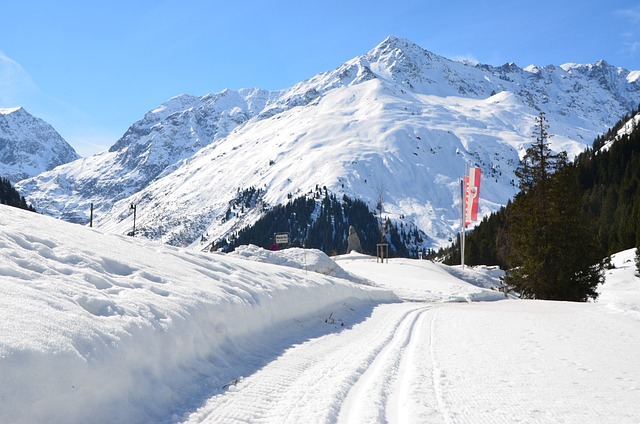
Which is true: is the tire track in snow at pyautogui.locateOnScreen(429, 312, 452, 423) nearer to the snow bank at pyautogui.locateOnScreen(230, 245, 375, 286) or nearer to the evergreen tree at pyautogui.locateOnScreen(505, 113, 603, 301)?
the evergreen tree at pyautogui.locateOnScreen(505, 113, 603, 301)

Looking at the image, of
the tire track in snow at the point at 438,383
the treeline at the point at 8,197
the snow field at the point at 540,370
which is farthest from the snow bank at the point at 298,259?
the treeline at the point at 8,197

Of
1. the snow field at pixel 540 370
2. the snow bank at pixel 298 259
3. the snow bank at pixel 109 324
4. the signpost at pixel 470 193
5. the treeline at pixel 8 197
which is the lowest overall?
the snow field at pixel 540 370

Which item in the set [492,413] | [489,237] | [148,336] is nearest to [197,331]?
[148,336]

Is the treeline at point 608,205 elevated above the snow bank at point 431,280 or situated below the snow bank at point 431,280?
above

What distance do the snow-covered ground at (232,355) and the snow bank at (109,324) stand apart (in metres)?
0.02

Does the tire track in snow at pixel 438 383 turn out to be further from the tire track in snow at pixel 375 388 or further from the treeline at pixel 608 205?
the treeline at pixel 608 205

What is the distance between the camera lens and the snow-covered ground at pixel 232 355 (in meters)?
5.00

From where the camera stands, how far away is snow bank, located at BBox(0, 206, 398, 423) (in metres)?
4.59

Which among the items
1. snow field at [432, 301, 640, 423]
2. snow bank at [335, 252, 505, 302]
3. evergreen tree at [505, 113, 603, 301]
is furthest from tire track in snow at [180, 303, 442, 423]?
evergreen tree at [505, 113, 603, 301]

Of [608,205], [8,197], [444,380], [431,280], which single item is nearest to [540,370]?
[444,380]

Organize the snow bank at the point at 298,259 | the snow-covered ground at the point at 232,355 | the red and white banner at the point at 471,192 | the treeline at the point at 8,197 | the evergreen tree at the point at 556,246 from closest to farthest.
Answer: the snow-covered ground at the point at 232,355 < the evergreen tree at the point at 556,246 < the snow bank at the point at 298,259 < the red and white banner at the point at 471,192 < the treeline at the point at 8,197

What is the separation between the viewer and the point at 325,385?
21.4 ft

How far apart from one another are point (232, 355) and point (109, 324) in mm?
2311

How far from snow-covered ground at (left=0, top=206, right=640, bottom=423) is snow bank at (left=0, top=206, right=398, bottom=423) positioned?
22 mm
